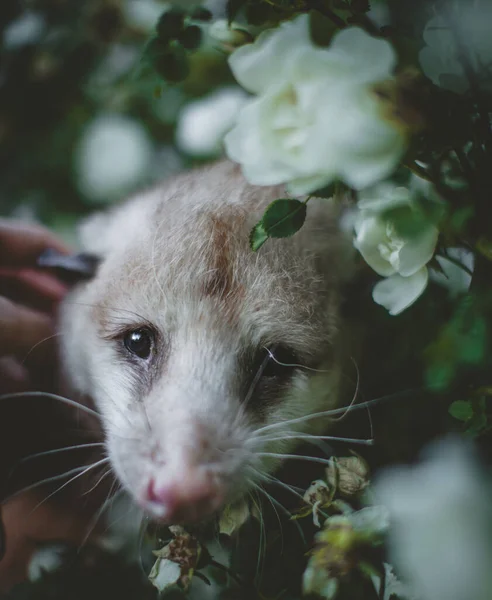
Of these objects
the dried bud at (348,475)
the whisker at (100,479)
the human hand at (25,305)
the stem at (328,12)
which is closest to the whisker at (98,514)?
the whisker at (100,479)

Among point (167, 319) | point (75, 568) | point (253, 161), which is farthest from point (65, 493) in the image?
point (253, 161)

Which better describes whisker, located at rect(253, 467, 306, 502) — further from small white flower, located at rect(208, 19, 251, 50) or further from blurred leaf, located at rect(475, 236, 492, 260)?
small white flower, located at rect(208, 19, 251, 50)

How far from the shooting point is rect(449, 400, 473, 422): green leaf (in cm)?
72

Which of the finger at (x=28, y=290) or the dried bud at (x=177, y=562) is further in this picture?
the finger at (x=28, y=290)

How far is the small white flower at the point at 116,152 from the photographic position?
5.08 ft

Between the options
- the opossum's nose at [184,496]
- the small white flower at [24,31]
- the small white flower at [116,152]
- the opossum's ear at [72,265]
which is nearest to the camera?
the opossum's nose at [184,496]

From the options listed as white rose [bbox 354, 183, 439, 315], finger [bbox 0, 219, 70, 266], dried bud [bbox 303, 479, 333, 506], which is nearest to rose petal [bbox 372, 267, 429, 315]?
white rose [bbox 354, 183, 439, 315]

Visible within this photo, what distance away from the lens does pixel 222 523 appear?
84 centimetres

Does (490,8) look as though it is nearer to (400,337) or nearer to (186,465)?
(400,337)

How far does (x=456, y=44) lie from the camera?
617mm

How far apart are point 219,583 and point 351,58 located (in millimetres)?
681

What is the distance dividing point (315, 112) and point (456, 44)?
6.9 inches

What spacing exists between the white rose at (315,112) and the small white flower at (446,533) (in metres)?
0.42

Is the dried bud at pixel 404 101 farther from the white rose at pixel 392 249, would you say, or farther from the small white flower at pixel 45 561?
the small white flower at pixel 45 561
